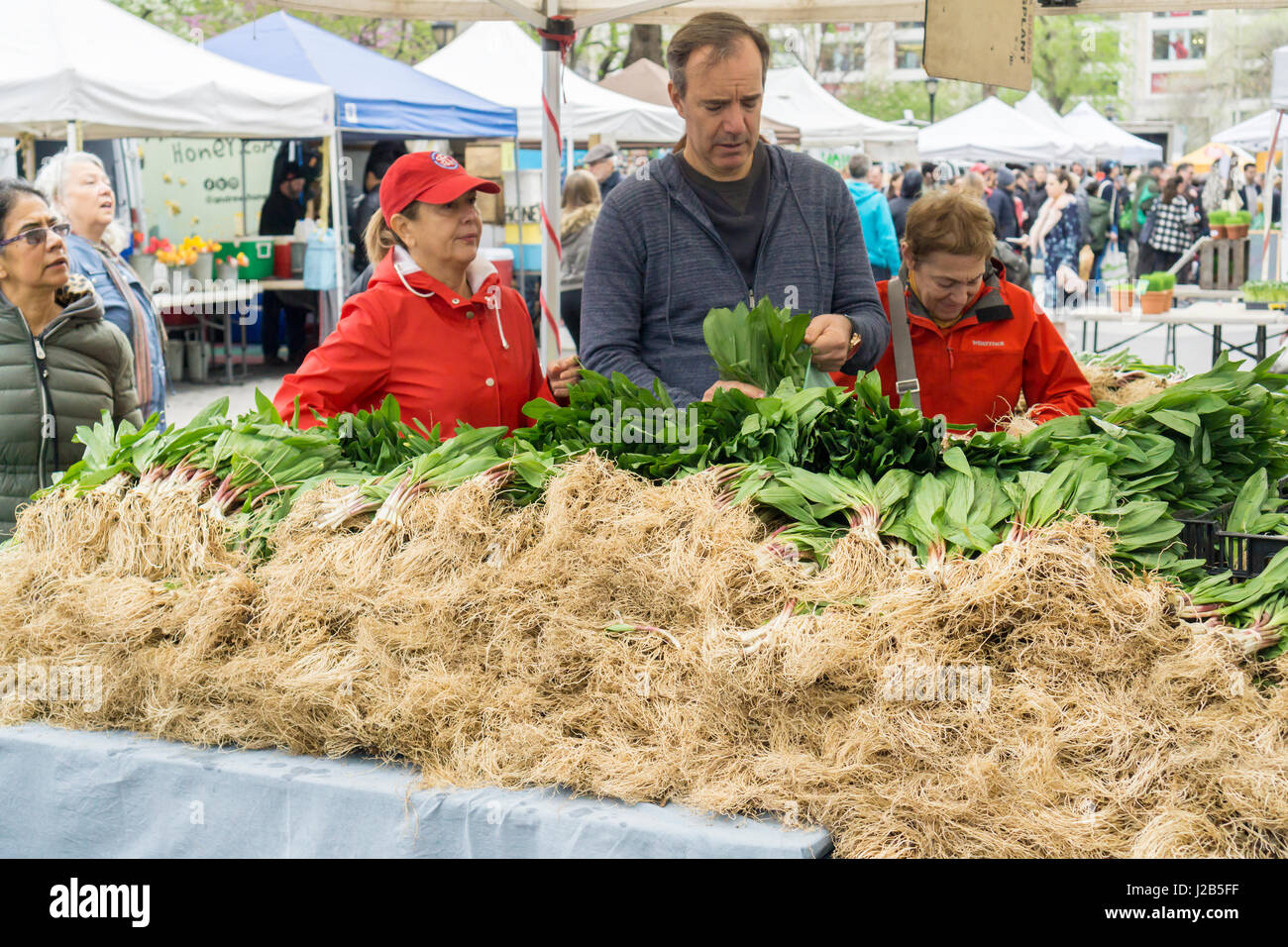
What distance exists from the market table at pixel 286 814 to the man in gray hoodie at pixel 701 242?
1103mm

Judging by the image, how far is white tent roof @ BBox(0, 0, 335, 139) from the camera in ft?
25.1

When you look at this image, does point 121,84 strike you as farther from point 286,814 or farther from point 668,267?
point 286,814

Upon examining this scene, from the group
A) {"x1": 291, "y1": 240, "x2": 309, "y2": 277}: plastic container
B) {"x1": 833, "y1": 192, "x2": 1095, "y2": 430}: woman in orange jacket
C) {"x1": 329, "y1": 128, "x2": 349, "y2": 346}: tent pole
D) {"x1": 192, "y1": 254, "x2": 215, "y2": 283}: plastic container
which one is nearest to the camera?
{"x1": 833, "y1": 192, "x2": 1095, "y2": 430}: woman in orange jacket

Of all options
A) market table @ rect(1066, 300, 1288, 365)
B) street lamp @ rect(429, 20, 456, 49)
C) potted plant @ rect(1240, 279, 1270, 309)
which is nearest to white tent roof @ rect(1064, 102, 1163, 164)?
Answer: street lamp @ rect(429, 20, 456, 49)

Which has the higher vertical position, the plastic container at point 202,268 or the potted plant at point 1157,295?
the plastic container at point 202,268

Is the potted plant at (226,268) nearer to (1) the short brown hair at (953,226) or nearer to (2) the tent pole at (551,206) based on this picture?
(2) the tent pole at (551,206)

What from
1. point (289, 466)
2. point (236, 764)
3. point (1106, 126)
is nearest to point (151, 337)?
point (289, 466)

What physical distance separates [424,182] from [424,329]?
0.38 metres

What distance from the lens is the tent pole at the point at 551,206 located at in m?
4.93

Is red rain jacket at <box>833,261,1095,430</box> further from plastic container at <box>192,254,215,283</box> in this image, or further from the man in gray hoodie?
plastic container at <box>192,254,215,283</box>

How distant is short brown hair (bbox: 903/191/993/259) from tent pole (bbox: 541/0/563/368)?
1.86 metres

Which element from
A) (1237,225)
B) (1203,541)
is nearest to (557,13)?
(1203,541)

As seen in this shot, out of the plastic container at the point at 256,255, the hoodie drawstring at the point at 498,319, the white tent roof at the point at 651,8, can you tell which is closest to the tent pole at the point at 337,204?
the plastic container at the point at 256,255
